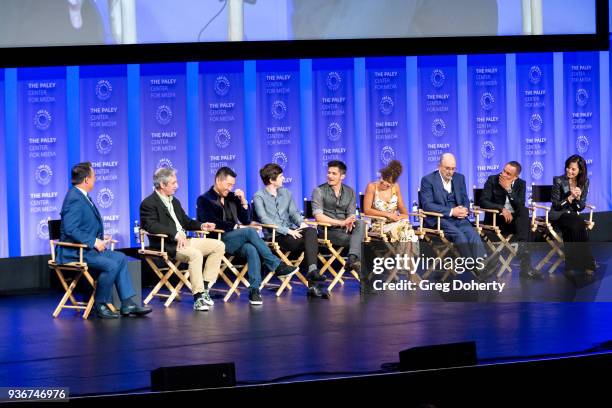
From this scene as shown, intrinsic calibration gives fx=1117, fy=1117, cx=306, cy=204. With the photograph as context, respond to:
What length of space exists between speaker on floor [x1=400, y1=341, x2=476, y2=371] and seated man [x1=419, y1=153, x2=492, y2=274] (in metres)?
4.85

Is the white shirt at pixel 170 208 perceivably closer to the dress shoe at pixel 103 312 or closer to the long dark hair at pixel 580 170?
the dress shoe at pixel 103 312

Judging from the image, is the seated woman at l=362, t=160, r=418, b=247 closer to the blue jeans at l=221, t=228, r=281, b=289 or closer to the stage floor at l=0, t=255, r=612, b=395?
the stage floor at l=0, t=255, r=612, b=395

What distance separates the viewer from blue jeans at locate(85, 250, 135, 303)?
8.44m

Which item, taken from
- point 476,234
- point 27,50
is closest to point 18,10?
point 27,50

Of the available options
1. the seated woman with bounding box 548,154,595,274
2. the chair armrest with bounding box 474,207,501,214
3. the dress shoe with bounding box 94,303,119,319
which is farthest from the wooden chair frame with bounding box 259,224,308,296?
the seated woman with bounding box 548,154,595,274

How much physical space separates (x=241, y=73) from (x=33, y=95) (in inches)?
83.5

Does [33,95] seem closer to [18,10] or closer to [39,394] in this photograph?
[18,10]

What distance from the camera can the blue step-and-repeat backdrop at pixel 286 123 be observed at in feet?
35.1

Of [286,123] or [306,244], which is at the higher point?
[286,123]

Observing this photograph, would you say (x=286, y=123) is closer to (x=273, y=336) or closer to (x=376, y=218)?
(x=376, y=218)

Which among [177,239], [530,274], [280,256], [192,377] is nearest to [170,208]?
[177,239]

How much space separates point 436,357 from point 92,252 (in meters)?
4.19

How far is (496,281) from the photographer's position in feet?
26.3

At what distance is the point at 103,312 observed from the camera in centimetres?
850
